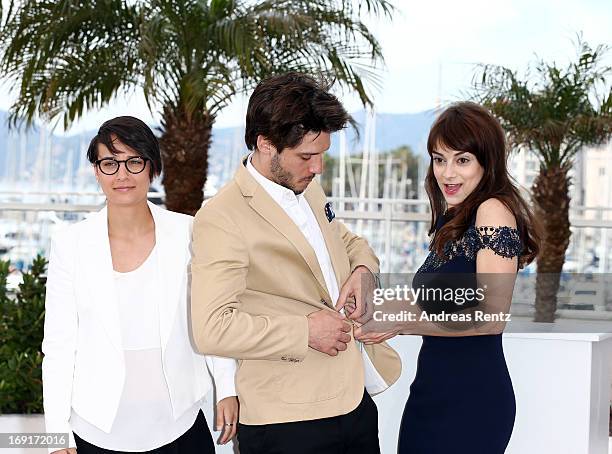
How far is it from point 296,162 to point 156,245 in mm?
531

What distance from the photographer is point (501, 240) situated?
7.14ft

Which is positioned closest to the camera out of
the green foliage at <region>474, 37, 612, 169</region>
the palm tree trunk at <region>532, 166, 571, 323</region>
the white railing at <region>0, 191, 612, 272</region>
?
the green foliage at <region>474, 37, 612, 169</region>

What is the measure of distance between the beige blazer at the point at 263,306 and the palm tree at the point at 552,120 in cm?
683

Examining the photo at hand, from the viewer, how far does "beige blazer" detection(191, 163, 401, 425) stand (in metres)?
1.95

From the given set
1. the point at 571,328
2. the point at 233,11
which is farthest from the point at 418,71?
the point at 571,328

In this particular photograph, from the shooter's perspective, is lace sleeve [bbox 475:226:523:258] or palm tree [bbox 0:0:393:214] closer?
lace sleeve [bbox 475:226:523:258]

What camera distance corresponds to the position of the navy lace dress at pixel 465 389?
7.45 feet

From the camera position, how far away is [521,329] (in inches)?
123

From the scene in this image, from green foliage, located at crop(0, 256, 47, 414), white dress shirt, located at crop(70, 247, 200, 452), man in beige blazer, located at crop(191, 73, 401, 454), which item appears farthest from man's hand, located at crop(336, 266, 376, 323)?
green foliage, located at crop(0, 256, 47, 414)

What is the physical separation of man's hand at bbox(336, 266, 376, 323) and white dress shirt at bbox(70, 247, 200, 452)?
51 centimetres

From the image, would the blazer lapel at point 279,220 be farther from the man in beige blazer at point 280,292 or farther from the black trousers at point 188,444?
the black trousers at point 188,444

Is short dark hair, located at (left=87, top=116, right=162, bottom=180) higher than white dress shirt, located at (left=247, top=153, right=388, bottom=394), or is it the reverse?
short dark hair, located at (left=87, top=116, right=162, bottom=180)

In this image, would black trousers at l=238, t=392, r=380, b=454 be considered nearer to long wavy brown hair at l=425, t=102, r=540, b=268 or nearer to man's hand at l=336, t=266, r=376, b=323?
man's hand at l=336, t=266, r=376, b=323

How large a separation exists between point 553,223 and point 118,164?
7247mm
